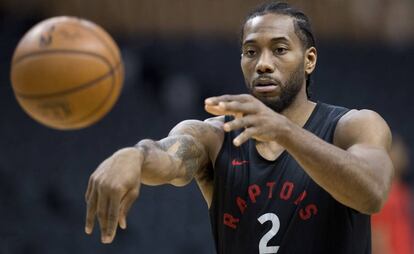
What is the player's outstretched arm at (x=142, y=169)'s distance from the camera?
331 cm

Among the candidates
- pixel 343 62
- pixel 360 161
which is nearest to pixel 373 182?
pixel 360 161

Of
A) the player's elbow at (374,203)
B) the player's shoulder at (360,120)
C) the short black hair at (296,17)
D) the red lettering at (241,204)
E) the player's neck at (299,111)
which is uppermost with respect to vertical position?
the short black hair at (296,17)

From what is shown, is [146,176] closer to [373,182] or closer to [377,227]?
[373,182]

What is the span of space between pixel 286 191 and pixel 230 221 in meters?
0.38

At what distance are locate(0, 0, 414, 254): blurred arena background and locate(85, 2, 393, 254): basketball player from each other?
19.7 ft

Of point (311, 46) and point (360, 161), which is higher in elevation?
point (311, 46)

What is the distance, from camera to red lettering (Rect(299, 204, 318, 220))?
4.26 meters

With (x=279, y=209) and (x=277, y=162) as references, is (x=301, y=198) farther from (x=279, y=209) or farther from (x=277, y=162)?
(x=277, y=162)

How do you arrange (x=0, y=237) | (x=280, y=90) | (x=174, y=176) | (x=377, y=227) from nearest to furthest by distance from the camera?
1. (x=174, y=176)
2. (x=280, y=90)
3. (x=377, y=227)
4. (x=0, y=237)

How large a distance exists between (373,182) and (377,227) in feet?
18.8

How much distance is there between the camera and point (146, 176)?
3852 mm

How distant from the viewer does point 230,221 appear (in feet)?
14.7

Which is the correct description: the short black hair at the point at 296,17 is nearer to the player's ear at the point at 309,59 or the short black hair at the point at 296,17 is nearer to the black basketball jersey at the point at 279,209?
the player's ear at the point at 309,59

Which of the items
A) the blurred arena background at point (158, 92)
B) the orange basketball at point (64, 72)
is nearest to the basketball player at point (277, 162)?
the orange basketball at point (64, 72)
